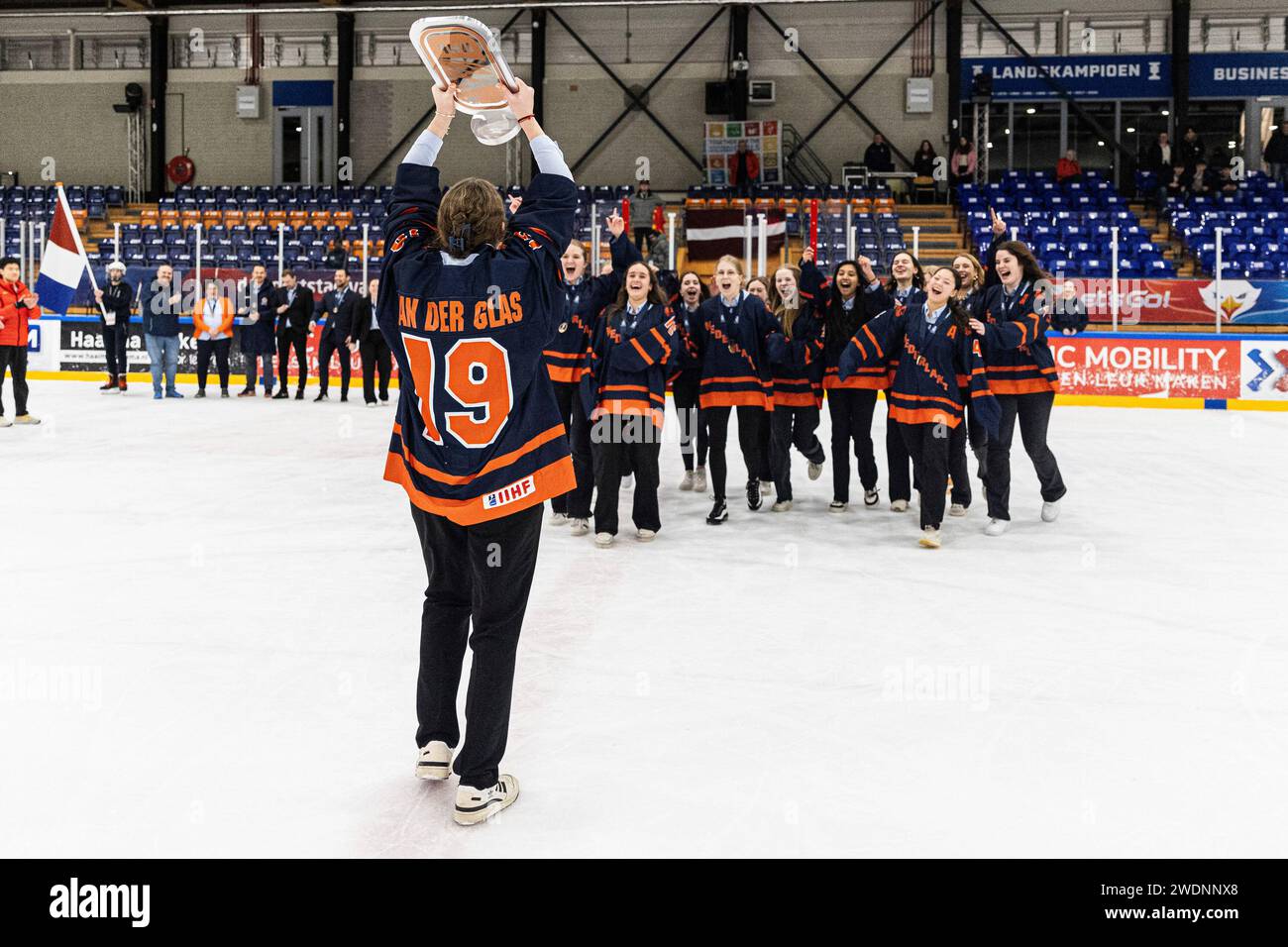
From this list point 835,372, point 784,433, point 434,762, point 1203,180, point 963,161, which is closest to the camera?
point 434,762

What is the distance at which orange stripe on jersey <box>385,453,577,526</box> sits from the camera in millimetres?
3189

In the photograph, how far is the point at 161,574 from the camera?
6.13m

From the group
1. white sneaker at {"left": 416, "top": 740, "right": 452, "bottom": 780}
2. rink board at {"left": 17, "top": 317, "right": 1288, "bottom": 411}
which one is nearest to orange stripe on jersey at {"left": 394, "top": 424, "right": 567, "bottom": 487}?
white sneaker at {"left": 416, "top": 740, "right": 452, "bottom": 780}

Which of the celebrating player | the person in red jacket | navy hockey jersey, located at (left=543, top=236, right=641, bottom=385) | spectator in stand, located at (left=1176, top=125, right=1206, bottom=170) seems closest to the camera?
the celebrating player

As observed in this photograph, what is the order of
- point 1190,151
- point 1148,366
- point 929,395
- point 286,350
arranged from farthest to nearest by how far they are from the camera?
point 1190,151, point 286,350, point 1148,366, point 929,395

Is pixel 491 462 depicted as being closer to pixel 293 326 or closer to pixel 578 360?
pixel 578 360

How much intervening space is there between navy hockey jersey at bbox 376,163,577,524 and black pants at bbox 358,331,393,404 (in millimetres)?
12745

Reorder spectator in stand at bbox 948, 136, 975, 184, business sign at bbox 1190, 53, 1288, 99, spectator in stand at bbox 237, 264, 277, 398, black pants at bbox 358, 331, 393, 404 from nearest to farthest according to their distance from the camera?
1. black pants at bbox 358, 331, 393, 404
2. spectator in stand at bbox 237, 264, 277, 398
3. spectator in stand at bbox 948, 136, 975, 184
4. business sign at bbox 1190, 53, 1288, 99

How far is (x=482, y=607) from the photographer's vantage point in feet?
10.7

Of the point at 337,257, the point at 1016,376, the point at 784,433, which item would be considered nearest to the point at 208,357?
the point at 337,257

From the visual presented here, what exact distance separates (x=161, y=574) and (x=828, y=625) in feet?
11.0

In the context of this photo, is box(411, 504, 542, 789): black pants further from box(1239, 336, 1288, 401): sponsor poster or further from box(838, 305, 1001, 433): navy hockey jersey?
box(1239, 336, 1288, 401): sponsor poster

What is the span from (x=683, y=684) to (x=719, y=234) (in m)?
17.5
